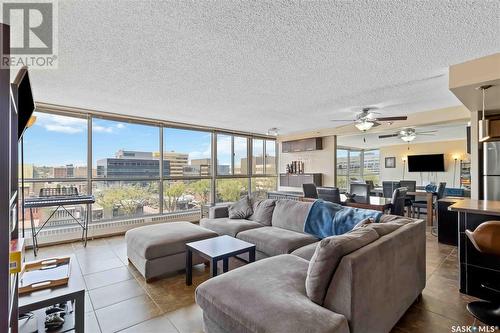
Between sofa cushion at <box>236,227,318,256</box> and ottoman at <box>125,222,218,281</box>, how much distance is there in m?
0.55

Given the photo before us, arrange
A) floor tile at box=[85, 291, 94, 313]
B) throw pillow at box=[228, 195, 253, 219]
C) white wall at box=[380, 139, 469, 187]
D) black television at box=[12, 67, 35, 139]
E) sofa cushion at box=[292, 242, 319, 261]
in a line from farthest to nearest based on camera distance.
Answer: white wall at box=[380, 139, 469, 187] → throw pillow at box=[228, 195, 253, 219] → sofa cushion at box=[292, 242, 319, 261] → floor tile at box=[85, 291, 94, 313] → black television at box=[12, 67, 35, 139]

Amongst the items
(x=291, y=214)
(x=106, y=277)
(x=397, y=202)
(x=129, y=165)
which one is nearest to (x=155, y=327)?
(x=106, y=277)

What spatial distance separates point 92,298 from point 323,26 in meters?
3.40

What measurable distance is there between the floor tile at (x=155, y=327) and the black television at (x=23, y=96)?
1718mm

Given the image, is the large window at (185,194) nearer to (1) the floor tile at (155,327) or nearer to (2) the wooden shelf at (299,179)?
(2) the wooden shelf at (299,179)

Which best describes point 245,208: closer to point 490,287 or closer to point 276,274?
point 276,274

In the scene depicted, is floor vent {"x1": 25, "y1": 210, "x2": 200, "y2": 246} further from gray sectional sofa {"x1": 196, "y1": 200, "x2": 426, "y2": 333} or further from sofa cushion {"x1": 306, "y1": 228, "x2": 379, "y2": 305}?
sofa cushion {"x1": 306, "y1": 228, "x2": 379, "y2": 305}

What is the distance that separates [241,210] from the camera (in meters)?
4.33

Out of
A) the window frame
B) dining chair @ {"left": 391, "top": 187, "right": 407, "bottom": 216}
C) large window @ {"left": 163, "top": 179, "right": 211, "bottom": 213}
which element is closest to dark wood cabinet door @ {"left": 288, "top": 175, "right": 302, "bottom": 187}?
the window frame

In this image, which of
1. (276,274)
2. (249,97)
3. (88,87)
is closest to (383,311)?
(276,274)

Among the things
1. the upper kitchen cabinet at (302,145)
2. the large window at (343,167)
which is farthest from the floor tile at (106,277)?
the large window at (343,167)

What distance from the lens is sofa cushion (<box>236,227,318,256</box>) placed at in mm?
2947

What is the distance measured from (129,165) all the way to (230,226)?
9.45ft

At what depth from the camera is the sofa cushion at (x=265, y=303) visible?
137cm
